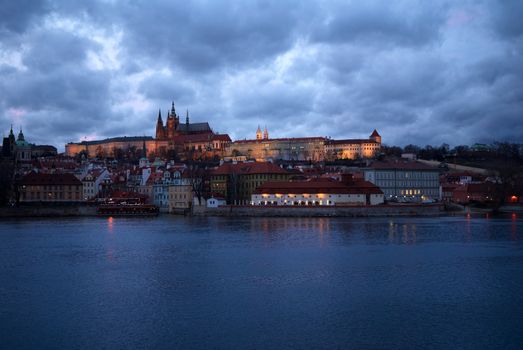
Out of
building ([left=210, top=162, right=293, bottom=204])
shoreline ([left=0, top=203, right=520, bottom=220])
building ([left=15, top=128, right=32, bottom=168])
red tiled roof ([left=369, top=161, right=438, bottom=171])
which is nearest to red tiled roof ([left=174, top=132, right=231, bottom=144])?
building ([left=15, top=128, right=32, bottom=168])

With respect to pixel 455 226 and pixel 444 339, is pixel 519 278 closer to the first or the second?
pixel 444 339

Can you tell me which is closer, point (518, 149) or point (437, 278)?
point (437, 278)

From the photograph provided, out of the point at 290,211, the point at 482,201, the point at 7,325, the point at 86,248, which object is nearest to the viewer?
the point at 7,325

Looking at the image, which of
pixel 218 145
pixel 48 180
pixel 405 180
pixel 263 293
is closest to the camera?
pixel 263 293

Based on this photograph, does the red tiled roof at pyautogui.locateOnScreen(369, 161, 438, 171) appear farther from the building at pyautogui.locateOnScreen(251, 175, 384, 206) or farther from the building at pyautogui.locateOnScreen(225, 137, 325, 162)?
the building at pyautogui.locateOnScreen(225, 137, 325, 162)

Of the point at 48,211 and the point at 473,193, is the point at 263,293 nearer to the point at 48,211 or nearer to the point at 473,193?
the point at 48,211

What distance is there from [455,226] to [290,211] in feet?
50.3

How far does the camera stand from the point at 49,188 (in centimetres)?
6169

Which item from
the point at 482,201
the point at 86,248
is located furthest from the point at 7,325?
the point at 482,201

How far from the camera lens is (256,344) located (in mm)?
12422

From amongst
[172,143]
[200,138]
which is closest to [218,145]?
[200,138]

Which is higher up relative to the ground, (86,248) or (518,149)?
(518,149)

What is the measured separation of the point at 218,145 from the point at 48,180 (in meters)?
76.3

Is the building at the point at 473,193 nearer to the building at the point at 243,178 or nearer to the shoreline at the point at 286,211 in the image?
the shoreline at the point at 286,211
